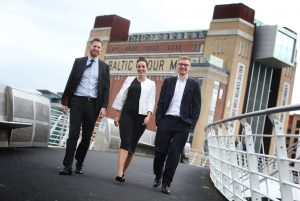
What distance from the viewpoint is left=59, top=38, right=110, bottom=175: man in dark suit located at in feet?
21.7

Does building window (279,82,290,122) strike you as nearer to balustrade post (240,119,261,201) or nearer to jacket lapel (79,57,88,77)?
jacket lapel (79,57,88,77)

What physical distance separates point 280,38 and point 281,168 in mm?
72476

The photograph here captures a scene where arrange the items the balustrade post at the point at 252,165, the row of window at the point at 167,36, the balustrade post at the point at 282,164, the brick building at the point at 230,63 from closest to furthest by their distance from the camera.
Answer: the balustrade post at the point at 282,164 → the balustrade post at the point at 252,165 → the brick building at the point at 230,63 → the row of window at the point at 167,36

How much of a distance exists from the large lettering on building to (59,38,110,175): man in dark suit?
223 feet

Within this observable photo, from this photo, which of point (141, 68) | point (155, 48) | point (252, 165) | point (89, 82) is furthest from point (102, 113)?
point (155, 48)

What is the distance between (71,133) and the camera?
651 centimetres

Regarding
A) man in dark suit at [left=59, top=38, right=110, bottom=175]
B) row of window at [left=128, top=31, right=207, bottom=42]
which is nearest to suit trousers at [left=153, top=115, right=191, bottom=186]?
man in dark suit at [left=59, top=38, right=110, bottom=175]

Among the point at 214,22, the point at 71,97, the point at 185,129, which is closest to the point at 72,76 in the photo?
the point at 71,97

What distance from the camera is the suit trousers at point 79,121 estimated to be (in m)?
6.47

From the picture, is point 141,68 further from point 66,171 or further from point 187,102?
point 66,171

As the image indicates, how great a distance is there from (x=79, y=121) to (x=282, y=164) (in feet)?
10.8

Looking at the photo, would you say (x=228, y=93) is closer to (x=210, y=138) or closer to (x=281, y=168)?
(x=210, y=138)

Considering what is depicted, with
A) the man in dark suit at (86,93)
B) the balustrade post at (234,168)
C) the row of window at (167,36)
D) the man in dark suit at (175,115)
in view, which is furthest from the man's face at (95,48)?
the row of window at (167,36)

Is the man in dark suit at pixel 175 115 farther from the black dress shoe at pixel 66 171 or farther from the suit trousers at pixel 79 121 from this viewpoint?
the black dress shoe at pixel 66 171
